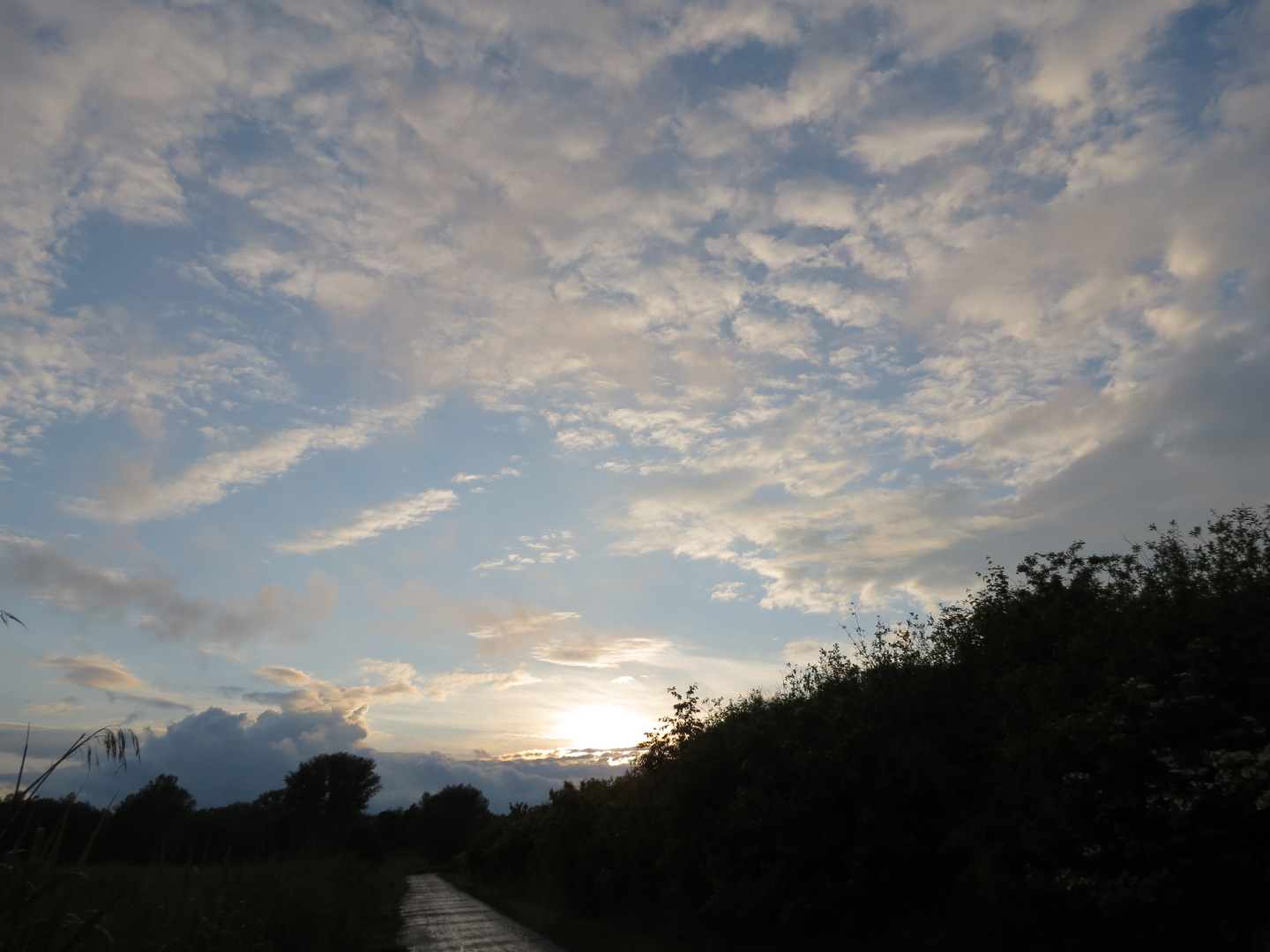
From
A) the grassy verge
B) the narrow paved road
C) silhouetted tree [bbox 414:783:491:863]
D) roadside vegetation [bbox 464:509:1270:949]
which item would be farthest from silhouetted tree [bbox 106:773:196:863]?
silhouetted tree [bbox 414:783:491:863]

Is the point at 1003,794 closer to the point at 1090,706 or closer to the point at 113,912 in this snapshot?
the point at 1090,706

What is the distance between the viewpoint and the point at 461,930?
20.9 m

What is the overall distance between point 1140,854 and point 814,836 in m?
5.85

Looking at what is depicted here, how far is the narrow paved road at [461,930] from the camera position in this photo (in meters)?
17.2

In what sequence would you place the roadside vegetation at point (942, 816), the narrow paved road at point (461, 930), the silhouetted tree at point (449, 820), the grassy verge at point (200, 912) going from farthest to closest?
1. the silhouetted tree at point (449, 820)
2. the narrow paved road at point (461, 930)
3. the roadside vegetation at point (942, 816)
4. the grassy verge at point (200, 912)

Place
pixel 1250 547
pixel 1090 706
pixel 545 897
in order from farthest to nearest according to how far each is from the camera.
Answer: pixel 545 897
pixel 1250 547
pixel 1090 706

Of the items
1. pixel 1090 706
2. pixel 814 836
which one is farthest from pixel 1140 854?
pixel 814 836

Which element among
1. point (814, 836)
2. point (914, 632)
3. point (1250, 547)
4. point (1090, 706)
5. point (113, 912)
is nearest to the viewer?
point (113, 912)

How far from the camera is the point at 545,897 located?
2745 cm

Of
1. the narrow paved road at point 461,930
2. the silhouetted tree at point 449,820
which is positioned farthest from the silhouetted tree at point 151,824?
the silhouetted tree at point 449,820

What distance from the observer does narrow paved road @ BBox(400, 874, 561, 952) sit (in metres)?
17.2

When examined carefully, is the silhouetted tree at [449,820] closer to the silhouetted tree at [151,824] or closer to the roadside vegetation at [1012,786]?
the silhouetted tree at [151,824]

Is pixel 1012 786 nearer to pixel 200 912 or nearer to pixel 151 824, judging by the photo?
pixel 200 912

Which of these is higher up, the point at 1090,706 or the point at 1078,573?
the point at 1078,573
